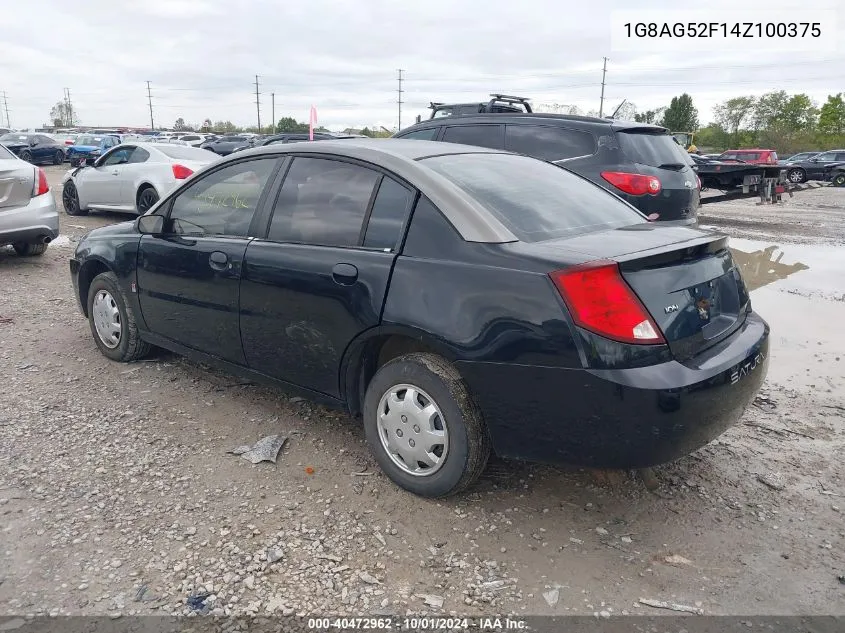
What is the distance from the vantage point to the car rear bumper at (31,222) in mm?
7461

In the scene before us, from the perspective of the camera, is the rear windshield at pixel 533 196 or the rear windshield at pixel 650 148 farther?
the rear windshield at pixel 650 148

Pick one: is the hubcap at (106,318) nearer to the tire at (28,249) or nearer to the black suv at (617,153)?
the black suv at (617,153)

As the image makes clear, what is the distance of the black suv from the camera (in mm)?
6875

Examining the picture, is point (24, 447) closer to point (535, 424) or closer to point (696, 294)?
point (535, 424)

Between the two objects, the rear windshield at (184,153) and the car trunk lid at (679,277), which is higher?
the rear windshield at (184,153)

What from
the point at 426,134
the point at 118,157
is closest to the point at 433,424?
the point at 426,134

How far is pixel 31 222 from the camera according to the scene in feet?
25.1

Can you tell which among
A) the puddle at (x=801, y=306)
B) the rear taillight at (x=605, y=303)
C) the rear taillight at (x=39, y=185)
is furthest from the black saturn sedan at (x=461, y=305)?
the rear taillight at (x=39, y=185)

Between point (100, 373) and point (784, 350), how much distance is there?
500cm

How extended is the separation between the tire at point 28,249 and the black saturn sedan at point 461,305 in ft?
17.7

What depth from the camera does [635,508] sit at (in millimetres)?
3049

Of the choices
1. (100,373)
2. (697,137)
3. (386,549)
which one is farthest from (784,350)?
(697,137)

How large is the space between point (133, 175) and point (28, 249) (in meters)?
3.07

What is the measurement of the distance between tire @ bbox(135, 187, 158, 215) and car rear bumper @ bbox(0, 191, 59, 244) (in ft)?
9.68
